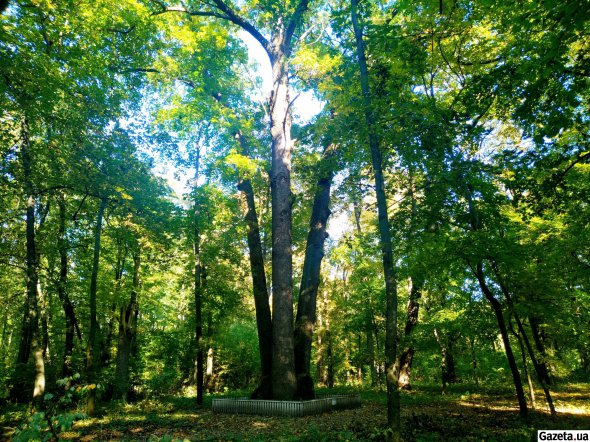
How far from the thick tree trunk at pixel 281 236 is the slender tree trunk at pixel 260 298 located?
105cm

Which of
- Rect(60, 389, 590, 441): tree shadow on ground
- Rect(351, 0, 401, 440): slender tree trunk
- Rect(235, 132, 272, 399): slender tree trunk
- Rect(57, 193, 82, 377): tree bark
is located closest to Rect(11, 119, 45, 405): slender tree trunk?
Rect(57, 193, 82, 377): tree bark

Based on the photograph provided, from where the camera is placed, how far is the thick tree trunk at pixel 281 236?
11383mm

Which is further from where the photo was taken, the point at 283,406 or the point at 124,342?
the point at 124,342

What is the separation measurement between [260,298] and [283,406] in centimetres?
421

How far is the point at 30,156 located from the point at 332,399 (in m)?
12.2

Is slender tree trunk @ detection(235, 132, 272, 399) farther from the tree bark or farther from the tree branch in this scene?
the tree bark

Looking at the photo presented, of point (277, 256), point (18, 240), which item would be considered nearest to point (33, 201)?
point (18, 240)

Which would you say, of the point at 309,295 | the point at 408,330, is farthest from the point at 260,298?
the point at 408,330

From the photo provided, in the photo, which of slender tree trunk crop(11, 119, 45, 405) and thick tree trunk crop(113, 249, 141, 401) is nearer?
slender tree trunk crop(11, 119, 45, 405)

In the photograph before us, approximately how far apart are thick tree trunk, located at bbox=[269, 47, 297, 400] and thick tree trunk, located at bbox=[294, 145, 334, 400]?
762 millimetres

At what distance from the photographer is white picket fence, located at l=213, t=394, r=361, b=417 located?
10359 mm

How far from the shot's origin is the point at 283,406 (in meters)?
10.5

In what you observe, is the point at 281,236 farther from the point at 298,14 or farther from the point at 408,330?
the point at 298,14

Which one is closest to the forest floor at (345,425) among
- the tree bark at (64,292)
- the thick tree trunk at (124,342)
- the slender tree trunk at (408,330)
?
the tree bark at (64,292)
